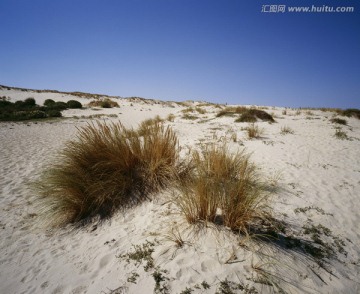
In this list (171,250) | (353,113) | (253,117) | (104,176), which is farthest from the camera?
(353,113)

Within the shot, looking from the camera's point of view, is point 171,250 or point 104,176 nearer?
point 171,250

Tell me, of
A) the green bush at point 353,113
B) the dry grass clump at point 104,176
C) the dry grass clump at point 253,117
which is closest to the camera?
the dry grass clump at point 104,176

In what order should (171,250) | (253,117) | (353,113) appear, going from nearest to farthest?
(171,250) < (253,117) < (353,113)

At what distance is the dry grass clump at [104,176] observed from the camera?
125 inches

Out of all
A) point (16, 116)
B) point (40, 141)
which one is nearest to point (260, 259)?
point (40, 141)

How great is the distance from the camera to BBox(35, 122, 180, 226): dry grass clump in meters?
3.17

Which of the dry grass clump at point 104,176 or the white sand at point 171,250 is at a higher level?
the dry grass clump at point 104,176

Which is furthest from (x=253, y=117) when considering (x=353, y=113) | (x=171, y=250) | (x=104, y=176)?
(x=171, y=250)

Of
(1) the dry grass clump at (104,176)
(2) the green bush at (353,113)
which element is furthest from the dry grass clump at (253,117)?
(1) the dry grass clump at (104,176)

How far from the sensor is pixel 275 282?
6.18 feet

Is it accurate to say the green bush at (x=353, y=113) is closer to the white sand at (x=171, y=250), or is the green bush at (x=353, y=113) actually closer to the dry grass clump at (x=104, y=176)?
the white sand at (x=171, y=250)

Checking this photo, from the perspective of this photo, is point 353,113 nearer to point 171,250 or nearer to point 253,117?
point 253,117

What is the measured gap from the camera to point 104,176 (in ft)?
11.1

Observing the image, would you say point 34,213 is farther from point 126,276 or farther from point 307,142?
point 307,142
